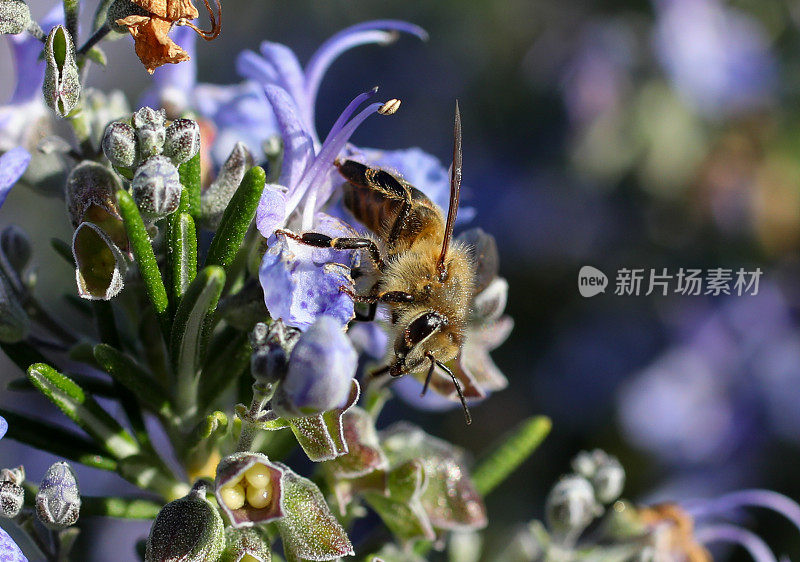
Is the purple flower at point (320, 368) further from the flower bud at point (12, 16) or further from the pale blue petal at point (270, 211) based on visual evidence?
the flower bud at point (12, 16)

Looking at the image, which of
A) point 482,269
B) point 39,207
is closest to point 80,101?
point 482,269

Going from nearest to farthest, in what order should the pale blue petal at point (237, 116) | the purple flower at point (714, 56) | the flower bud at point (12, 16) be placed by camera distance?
1. the flower bud at point (12, 16)
2. the pale blue petal at point (237, 116)
3. the purple flower at point (714, 56)

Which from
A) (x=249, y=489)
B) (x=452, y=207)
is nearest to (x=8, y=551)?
(x=249, y=489)

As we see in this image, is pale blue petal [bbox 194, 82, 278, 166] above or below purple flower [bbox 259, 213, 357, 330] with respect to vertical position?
below

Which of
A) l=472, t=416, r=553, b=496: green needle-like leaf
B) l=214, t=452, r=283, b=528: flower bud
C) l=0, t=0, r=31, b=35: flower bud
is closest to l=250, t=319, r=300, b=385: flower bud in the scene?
l=214, t=452, r=283, b=528: flower bud

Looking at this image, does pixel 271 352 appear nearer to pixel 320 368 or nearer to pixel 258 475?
pixel 320 368

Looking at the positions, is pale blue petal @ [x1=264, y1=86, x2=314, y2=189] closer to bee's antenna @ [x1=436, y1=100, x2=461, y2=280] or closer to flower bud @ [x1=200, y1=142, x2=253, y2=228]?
flower bud @ [x1=200, y1=142, x2=253, y2=228]

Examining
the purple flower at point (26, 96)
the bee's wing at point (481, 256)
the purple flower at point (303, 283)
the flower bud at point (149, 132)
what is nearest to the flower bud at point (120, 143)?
the flower bud at point (149, 132)
